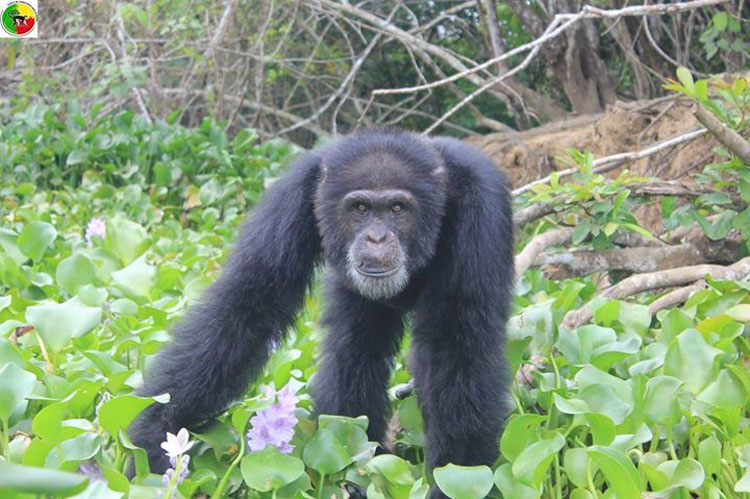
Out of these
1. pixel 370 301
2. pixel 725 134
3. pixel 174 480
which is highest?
pixel 725 134

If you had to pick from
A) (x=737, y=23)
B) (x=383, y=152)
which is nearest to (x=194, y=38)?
A: (x=737, y=23)

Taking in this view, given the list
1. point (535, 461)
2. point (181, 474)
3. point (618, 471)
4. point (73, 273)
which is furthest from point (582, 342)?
point (73, 273)

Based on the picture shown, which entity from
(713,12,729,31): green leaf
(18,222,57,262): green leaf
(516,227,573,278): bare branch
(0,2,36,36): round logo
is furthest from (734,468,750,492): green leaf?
(0,2,36,36): round logo

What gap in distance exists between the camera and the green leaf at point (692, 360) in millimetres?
4641

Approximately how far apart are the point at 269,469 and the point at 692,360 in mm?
2112

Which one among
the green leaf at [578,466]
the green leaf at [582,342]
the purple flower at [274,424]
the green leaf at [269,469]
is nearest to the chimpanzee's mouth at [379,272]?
the purple flower at [274,424]

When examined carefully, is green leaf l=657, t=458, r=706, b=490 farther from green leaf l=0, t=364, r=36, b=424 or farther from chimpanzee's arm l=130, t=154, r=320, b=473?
green leaf l=0, t=364, r=36, b=424

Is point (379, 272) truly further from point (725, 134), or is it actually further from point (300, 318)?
point (725, 134)

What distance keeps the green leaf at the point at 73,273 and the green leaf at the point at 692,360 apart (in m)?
3.67

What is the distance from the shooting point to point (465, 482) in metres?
3.84

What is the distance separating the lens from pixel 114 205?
10031 millimetres

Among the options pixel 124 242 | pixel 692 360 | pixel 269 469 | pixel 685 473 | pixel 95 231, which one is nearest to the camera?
pixel 269 469

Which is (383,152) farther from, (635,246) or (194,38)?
(194,38)

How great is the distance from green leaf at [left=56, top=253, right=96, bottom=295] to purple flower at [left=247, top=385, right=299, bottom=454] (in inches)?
108
